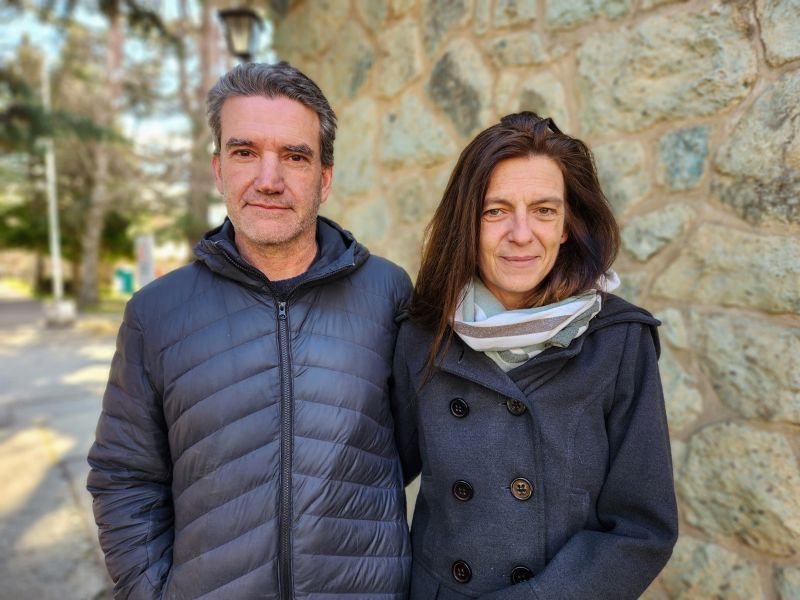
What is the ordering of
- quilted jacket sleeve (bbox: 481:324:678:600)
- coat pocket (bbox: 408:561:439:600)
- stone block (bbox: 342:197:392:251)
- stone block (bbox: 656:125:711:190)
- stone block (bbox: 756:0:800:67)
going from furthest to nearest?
stone block (bbox: 342:197:392:251)
stone block (bbox: 656:125:711:190)
stone block (bbox: 756:0:800:67)
coat pocket (bbox: 408:561:439:600)
quilted jacket sleeve (bbox: 481:324:678:600)

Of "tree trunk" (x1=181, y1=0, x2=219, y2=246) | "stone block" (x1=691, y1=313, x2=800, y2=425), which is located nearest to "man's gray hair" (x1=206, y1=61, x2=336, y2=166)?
"stone block" (x1=691, y1=313, x2=800, y2=425)

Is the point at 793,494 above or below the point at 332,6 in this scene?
below

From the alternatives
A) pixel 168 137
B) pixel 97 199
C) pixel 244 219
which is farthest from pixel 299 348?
pixel 97 199

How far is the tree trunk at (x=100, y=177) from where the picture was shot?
1603cm

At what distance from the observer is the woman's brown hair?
1.35m

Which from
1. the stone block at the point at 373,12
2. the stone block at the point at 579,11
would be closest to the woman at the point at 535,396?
the stone block at the point at 579,11

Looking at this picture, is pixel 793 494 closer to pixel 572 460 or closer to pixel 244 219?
pixel 572 460

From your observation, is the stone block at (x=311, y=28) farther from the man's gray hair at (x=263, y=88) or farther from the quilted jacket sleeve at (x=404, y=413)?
A: the quilted jacket sleeve at (x=404, y=413)

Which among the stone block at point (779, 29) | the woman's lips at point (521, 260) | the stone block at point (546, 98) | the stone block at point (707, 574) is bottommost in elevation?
the stone block at point (707, 574)

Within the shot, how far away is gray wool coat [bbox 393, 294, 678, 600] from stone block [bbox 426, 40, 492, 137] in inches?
53.3

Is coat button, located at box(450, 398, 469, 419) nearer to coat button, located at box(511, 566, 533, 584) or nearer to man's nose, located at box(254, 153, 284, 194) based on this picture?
coat button, located at box(511, 566, 533, 584)

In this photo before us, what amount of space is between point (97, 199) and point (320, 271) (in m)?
18.9

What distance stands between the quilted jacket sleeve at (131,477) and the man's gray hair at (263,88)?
0.60 metres

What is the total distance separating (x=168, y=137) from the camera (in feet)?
54.0
